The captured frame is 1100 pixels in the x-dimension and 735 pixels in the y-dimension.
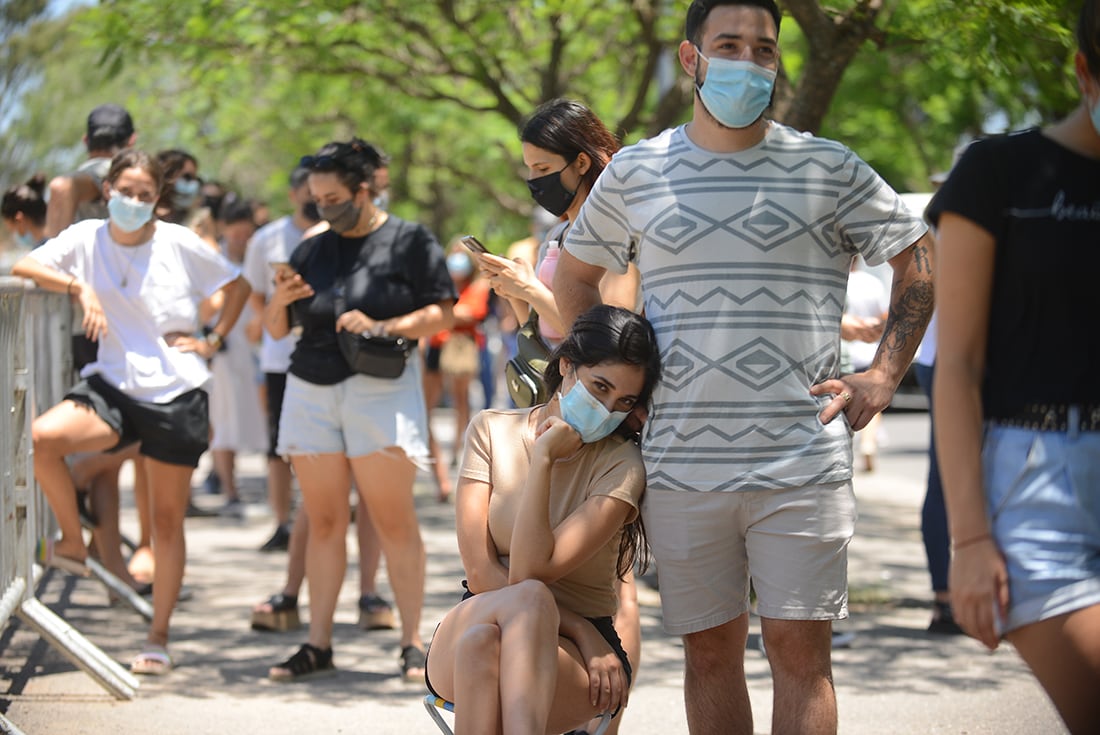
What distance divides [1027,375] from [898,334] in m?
0.92

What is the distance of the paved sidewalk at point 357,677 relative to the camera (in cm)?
534

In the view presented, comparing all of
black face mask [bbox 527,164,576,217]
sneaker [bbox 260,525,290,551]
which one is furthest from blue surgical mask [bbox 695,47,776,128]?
sneaker [bbox 260,525,290,551]

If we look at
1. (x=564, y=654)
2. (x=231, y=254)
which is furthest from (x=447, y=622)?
(x=231, y=254)

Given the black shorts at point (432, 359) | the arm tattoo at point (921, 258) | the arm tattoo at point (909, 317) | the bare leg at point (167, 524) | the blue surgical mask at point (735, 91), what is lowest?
the black shorts at point (432, 359)

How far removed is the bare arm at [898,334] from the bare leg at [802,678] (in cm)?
52

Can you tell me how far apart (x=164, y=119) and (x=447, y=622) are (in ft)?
51.0

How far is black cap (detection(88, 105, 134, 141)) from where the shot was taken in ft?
24.8

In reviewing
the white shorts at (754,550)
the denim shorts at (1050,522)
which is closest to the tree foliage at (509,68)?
the white shorts at (754,550)

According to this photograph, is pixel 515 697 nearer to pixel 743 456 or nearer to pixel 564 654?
pixel 564 654

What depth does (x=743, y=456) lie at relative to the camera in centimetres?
352

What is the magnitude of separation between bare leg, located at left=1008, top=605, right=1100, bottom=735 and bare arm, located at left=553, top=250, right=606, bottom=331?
1.67 metres

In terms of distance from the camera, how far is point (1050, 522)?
2.74 meters

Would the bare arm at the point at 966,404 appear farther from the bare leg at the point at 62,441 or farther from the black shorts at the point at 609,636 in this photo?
the bare leg at the point at 62,441

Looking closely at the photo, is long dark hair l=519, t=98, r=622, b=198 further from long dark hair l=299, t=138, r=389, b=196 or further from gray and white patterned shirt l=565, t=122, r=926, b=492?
long dark hair l=299, t=138, r=389, b=196
